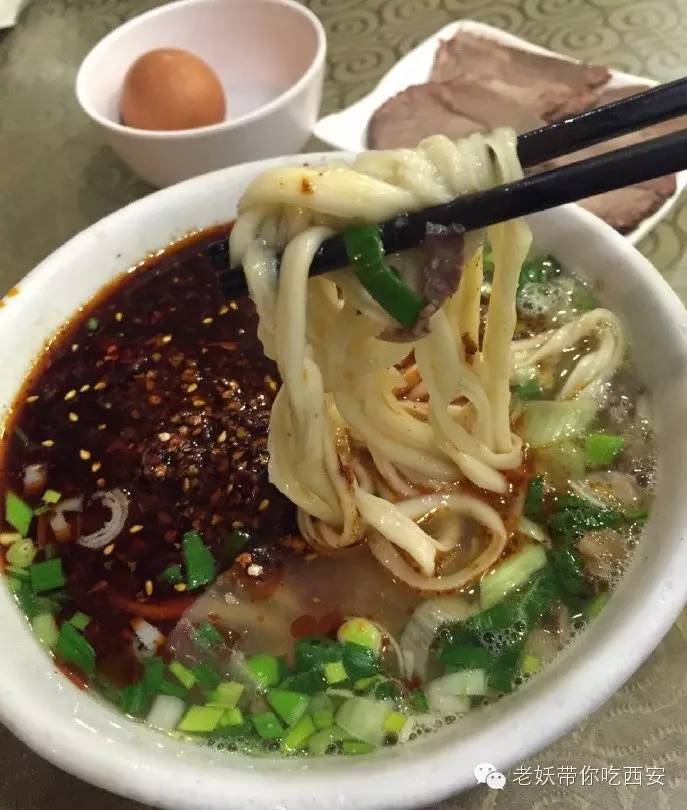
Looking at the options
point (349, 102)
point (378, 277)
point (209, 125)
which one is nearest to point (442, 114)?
point (349, 102)

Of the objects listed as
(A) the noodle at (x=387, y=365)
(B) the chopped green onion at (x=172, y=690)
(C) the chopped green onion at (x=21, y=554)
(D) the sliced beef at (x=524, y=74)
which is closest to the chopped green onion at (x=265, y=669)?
(B) the chopped green onion at (x=172, y=690)

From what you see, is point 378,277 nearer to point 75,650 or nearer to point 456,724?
point 456,724

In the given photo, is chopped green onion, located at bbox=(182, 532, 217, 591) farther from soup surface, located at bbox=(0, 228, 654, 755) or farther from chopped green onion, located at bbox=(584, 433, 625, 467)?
chopped green onion, located at bbox=(584, 433, 625, 467)

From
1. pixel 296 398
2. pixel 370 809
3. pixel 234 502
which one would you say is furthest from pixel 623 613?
pixel 234 502

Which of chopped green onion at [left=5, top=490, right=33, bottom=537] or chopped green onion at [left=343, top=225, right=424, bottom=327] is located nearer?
chopped green onion at [left=343, top=225, right=424, bottom=327]

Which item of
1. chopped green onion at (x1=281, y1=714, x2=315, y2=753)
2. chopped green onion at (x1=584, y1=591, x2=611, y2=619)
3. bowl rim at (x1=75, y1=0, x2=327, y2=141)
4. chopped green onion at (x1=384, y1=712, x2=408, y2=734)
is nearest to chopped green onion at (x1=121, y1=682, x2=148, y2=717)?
chopped green onion at (x1=281, y1=714, x2=315, y2=753)

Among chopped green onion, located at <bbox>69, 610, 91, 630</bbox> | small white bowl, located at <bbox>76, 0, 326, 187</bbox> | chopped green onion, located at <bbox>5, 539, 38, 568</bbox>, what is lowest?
chopped green onion, located at <bbox>69, 610, 91, 630</bbox>

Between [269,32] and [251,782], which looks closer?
[251,782]

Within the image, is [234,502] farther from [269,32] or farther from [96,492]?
[269,32]
